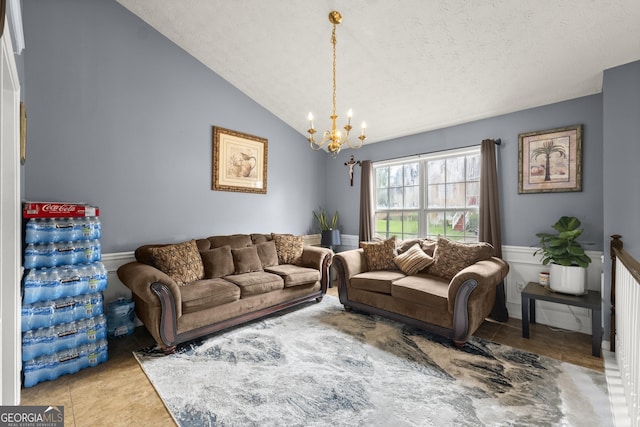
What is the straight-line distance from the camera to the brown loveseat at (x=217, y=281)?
2527 mm

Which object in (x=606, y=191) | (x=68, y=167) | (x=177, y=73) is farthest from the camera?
(x=177, y=73)

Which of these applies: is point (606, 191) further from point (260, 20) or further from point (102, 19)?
point (102, 19)

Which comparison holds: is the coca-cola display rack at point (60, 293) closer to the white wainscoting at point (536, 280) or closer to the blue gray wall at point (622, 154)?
the white wainscoting at point (536, 280)

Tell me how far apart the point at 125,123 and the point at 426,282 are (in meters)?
3.72

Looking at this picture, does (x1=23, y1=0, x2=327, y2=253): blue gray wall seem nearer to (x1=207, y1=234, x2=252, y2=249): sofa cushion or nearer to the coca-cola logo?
(x1=207, y1=234, x2=252, y2=249): sofa cushion

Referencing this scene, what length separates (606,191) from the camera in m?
2.62

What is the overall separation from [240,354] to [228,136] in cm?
281

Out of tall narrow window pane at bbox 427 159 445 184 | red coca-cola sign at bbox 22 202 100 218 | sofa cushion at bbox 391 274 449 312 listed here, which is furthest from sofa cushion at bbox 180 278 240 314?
tall narrow window pane at bbox 427 159 445 184

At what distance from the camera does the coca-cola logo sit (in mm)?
2252

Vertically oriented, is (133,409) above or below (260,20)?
below

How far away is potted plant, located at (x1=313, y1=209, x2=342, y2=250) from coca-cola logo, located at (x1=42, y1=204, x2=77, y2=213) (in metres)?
3.15

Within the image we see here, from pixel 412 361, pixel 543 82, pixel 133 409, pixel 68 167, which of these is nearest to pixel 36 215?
pixel 68 167

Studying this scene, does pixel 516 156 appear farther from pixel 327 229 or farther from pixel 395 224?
pixel 327 229

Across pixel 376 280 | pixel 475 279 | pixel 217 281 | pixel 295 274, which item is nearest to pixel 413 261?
pixel 376 280
